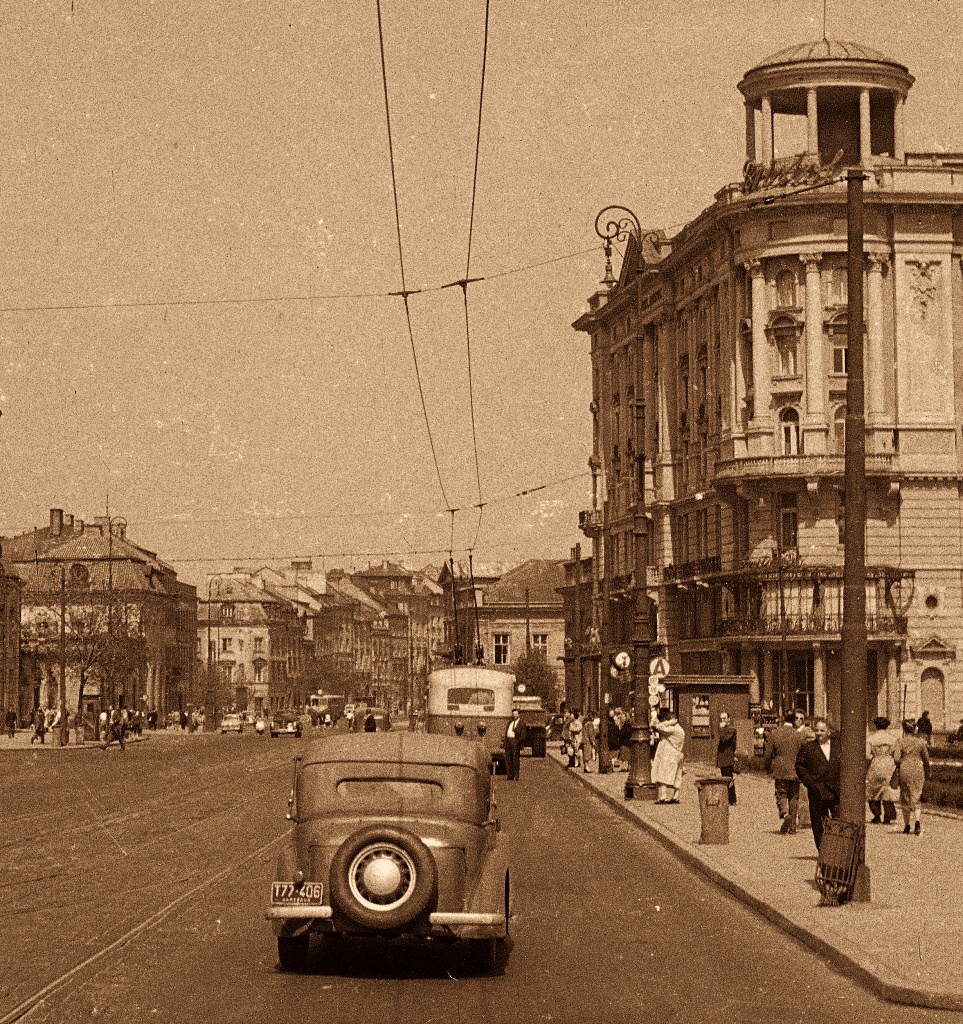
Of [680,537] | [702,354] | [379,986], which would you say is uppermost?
[702,354]

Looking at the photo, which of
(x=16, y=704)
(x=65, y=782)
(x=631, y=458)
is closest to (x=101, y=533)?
(x=16, y=704)

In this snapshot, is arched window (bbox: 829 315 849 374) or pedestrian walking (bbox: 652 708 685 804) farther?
arched window (bbox: 829 315 849 374)

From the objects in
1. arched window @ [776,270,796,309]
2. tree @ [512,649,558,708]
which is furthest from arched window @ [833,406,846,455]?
tree @ [512,649,558,708]

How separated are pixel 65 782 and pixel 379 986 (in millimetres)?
35484

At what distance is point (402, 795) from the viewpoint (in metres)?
14.5

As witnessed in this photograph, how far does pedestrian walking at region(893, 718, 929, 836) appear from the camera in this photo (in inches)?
1105

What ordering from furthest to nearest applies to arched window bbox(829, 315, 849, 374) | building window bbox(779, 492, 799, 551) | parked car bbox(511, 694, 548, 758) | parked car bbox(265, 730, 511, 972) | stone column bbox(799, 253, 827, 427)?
building window bbox(779, 492, 799, 551) → arched window bbox(829, 315, 849, 374) → stone column bbox(799, 253, 827, 427) → parked car bbox(511, 694, 548, 758) → parked car bbox(265, 730, 511, 972)

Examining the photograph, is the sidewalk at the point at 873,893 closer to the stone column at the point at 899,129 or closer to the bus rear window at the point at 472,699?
the bus rear window at the point at 472,699

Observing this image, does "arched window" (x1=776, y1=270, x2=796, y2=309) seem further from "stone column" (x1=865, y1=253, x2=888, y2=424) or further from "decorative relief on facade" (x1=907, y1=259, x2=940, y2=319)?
"decorative relief on facade" (x1=907, y1=259, x2=940, y2=319)

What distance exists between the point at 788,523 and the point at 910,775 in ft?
182

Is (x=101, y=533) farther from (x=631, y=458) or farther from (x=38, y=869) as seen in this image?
(x=38, y=869)

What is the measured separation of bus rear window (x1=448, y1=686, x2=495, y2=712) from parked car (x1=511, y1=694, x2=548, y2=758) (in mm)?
12262

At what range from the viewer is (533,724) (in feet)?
250

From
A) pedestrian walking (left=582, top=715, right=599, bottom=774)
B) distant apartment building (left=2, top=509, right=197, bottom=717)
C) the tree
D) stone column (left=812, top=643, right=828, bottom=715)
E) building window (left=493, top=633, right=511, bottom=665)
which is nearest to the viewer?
pedestrian walking (left=582, top=715, right=599, bottom=774)
